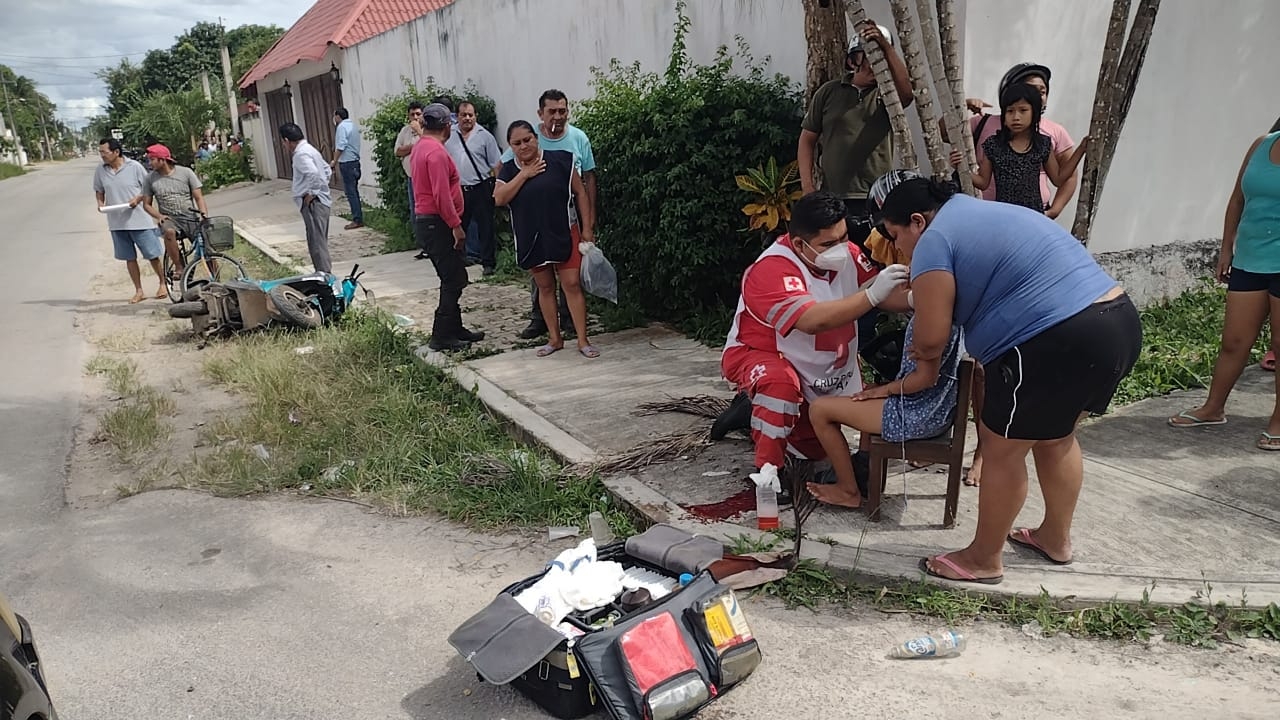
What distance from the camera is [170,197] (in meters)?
9.92

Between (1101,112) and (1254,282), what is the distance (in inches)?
45.4

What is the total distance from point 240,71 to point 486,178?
35.1 metres

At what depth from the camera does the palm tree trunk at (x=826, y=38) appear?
5.93m

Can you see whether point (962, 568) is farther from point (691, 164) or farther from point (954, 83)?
point (691, 164)

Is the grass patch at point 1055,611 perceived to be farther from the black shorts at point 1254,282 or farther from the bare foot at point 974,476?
the black shorts at point 1254,282

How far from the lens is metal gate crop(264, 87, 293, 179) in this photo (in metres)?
25.3

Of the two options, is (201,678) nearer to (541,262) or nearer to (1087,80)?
(541,262)

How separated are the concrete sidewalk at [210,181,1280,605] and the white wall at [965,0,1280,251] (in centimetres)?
169

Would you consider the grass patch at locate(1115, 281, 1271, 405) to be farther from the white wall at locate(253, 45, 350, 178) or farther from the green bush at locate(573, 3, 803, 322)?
the white wall at locate(253, 45, 350, 178)

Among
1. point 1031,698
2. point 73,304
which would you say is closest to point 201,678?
point 1031,698

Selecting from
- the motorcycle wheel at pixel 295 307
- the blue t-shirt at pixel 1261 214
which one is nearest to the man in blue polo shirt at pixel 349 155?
the motorcycle wheel at pixel 295 307

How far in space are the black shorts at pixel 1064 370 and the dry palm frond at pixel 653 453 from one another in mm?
1962

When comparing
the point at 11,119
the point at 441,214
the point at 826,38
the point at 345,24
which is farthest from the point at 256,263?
the point at 11,119

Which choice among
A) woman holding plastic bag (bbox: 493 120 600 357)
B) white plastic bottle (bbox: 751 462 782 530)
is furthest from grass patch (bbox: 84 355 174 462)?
white plastic bottle (bbox: 751 462 782 530)
